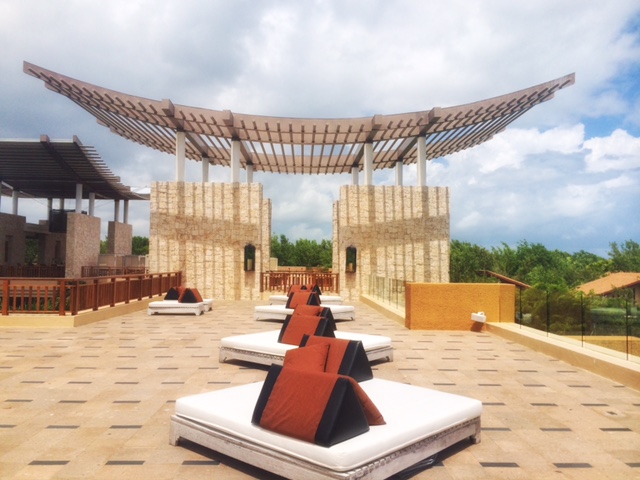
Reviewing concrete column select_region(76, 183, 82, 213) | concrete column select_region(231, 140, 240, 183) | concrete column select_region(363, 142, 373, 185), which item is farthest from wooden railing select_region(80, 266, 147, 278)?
concrete column select_region(363, 142, 373, 185)

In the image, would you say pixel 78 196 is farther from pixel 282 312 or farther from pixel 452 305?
pixel 452 305

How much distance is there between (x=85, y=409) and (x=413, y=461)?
3153mm

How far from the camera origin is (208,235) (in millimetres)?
19844

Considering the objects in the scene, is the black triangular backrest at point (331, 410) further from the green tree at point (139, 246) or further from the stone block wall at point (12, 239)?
the green tree at point (139, 246)

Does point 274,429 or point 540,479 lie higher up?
point 274,429

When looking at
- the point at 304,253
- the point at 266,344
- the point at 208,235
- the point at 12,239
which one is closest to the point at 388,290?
the point at 266,344

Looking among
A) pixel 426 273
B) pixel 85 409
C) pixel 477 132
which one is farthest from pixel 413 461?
pixel 477 132

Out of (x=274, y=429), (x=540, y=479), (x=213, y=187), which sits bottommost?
(x=540, y=479)

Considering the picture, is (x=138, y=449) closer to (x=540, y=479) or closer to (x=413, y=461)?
(x=413, y=461)

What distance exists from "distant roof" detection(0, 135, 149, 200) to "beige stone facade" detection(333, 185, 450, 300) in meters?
14.5

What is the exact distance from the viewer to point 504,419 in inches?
173

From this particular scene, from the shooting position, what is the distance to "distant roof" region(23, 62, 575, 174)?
1752 centimetres

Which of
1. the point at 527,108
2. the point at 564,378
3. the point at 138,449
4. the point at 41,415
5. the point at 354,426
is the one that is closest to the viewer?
the point at 354,426

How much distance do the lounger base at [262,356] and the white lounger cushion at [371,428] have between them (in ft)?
6.77
